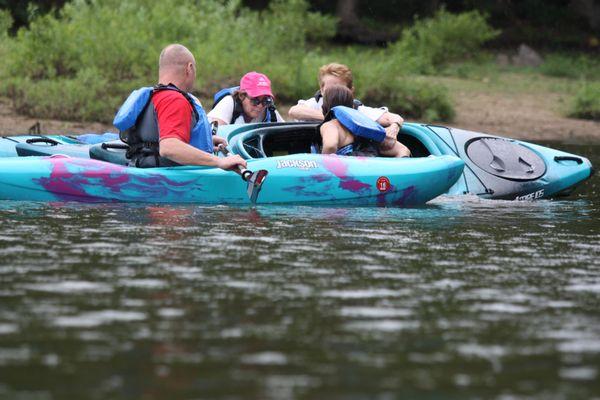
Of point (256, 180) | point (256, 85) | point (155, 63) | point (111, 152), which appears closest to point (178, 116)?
point (256, 180)

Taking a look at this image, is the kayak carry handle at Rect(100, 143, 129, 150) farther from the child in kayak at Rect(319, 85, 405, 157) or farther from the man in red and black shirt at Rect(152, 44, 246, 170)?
the child in kayak at Rect(319, 85, 405, 157)

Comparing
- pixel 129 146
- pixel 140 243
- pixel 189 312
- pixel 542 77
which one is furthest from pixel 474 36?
pixel 189 312

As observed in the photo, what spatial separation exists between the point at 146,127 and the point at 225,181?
0.71 meters

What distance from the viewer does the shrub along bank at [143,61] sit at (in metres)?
16.6

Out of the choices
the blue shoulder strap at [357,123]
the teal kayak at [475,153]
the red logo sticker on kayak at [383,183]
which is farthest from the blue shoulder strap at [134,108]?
the red logo sticker on kayak at [383,183]

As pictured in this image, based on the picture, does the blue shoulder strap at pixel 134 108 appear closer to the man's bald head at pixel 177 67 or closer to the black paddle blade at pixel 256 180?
the man's bald head at pixel 177 67

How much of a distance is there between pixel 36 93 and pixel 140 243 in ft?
30.7

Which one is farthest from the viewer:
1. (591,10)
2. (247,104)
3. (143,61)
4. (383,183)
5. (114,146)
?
(591,10)

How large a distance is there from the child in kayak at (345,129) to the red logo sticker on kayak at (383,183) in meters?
0.40

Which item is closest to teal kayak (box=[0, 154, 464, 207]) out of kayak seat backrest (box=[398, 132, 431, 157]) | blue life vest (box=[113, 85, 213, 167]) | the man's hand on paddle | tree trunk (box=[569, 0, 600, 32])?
blue life vest (box=[113, 85, 213, 167])

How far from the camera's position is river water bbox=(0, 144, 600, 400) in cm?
465

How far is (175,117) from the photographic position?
9070mm

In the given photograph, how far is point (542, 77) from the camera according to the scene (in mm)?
22188

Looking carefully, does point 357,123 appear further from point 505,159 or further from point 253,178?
point 505,159
